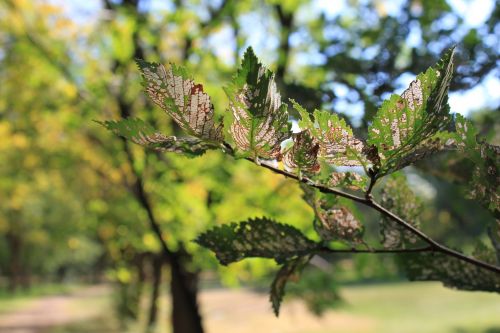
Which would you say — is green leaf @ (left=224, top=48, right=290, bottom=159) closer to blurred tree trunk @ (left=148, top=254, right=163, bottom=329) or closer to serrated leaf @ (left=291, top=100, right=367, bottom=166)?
serrated leaf @ (left=291, top=100, right=367, bottom=166)

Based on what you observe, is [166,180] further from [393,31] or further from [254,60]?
[254,60]

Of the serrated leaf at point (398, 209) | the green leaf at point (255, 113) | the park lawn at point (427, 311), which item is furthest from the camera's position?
the park lawn at point (427, 311)

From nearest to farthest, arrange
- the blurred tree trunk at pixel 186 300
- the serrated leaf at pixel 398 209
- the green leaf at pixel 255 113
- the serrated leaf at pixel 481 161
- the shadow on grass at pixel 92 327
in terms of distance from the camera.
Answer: the green leaf at pixel 255 113 → the serrated leaf at pixel 481 161 → the serrated leaf at pixel 398 209 → the blurred tree trunk at pixel 186 300 → the shadow on grass at pixel 92 327

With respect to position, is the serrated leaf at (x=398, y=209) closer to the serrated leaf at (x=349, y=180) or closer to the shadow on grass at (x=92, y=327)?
the serrated leaf at (x=349, y=180)

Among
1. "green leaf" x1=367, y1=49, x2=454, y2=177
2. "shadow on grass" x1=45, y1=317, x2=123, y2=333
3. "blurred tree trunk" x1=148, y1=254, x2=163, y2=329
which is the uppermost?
"blurred tree trunk" x1=148, y1=254, x2=163, y2=329

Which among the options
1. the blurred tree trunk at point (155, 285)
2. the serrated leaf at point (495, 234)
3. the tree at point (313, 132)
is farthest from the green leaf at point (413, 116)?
the blurred tree trunk at point (155, 285)

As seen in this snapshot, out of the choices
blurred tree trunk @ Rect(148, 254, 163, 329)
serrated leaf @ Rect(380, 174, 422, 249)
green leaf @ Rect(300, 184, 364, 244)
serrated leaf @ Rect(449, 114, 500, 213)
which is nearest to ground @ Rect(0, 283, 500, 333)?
blurred tree trunk @ Rect(148, 254, 163, 329)
